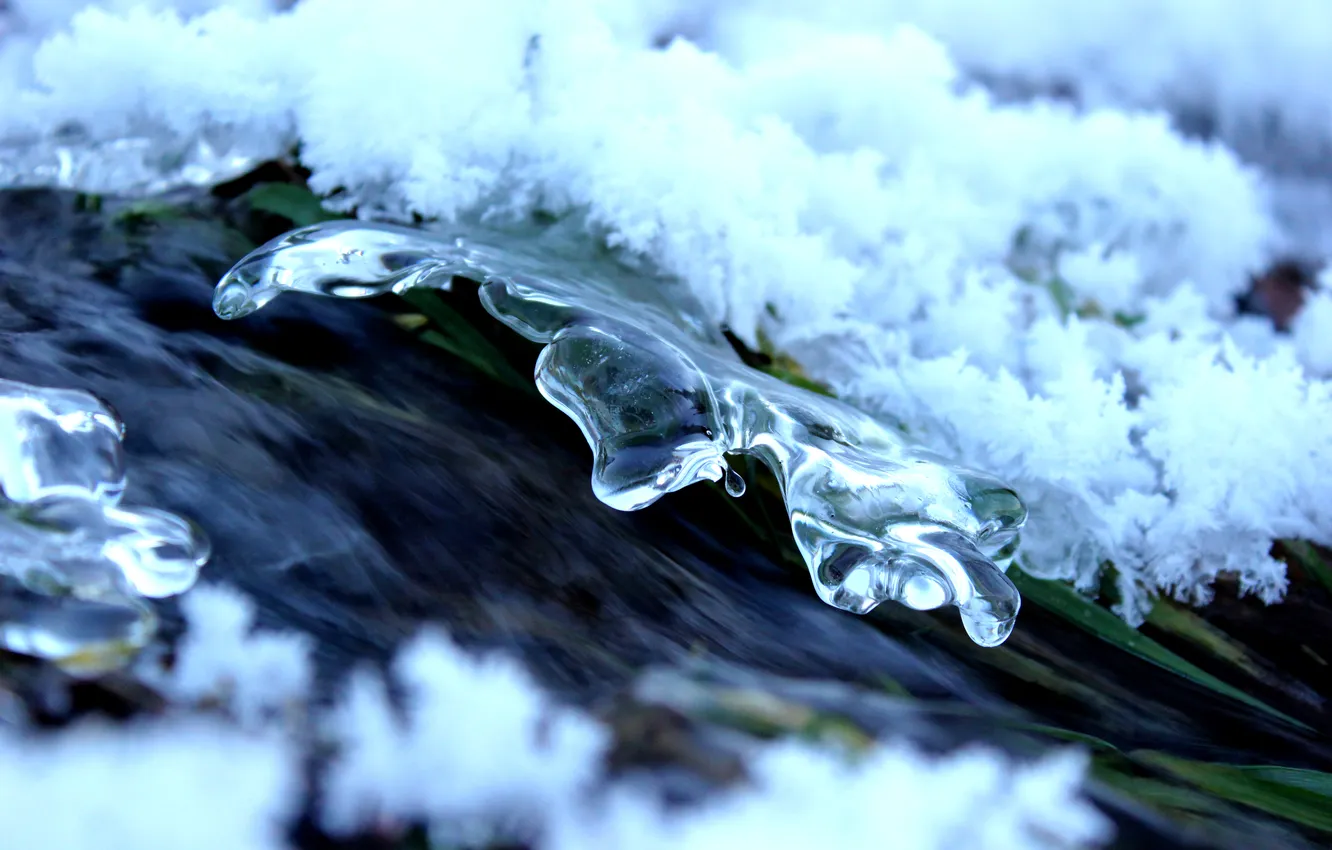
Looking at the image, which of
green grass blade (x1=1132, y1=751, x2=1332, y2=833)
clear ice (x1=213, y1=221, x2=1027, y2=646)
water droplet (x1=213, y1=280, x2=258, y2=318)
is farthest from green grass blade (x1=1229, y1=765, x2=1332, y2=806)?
water droplet (x1=213, y1=280, x2=258, y2=318)

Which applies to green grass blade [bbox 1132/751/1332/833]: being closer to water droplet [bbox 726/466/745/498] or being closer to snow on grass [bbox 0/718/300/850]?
water droplet [bbox 726/466/745/498]

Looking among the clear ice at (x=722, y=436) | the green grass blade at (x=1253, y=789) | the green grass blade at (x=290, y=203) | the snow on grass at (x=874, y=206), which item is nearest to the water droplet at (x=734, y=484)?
the clear ice at (x=722, y=436)

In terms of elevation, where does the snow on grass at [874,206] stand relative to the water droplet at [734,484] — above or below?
above

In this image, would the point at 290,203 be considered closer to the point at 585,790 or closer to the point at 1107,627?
the point at 585,790

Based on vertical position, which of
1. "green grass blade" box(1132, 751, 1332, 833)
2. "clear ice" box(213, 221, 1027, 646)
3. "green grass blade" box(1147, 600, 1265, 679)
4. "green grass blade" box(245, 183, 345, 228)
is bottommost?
"green grass blade" box(1147, 600, 1265, 679)

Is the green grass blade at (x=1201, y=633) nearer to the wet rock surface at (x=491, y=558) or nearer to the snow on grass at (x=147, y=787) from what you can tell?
the wet rock surface at (x=491, y=558)

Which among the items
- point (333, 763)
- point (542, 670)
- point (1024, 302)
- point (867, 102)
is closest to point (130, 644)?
point (333, 763)

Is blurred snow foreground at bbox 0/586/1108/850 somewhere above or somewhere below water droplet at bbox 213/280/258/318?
below
